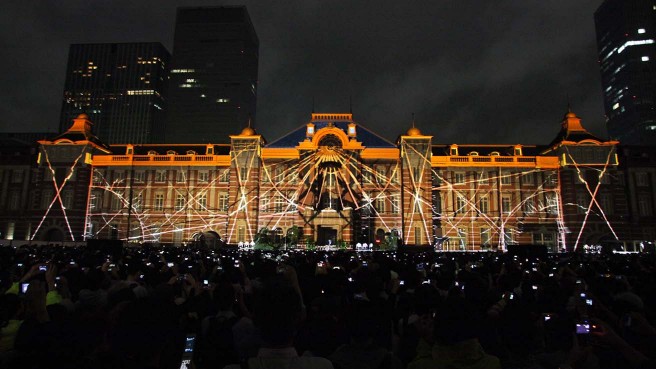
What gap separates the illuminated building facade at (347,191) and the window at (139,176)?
0.12 meters

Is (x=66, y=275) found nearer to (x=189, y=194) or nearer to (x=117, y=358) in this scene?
(x=117, y=358)

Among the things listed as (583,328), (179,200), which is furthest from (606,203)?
(583,328)

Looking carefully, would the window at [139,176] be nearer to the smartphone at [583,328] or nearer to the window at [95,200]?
the window at [95,200]

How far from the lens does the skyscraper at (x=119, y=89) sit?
14962 centimetres

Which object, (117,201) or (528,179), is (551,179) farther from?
(117,201)

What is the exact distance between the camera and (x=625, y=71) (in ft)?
395

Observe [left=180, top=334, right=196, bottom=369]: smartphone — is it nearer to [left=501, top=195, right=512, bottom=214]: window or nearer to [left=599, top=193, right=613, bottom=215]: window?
[left=501, top=195, right=512, bottom=214]: window

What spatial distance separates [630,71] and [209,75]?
124818mm

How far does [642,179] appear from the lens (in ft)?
168

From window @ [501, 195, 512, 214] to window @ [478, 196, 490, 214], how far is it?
157cm

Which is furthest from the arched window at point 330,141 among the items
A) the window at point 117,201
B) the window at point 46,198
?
the window at point 46,198

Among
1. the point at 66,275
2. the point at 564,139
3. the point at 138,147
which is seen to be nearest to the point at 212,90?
the point at 138,147

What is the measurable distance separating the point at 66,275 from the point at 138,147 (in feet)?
173

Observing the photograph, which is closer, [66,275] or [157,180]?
[66,275]
